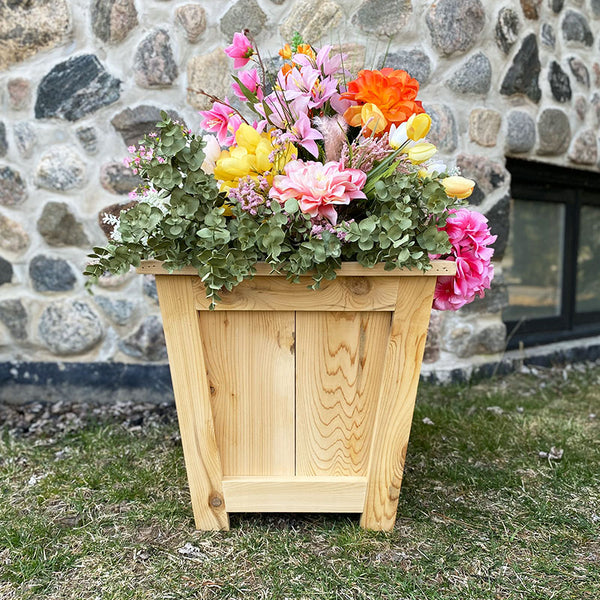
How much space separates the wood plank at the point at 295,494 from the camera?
1386 millimetres

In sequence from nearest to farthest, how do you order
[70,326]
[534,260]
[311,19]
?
[311,19] < [70,326] < [534,260]

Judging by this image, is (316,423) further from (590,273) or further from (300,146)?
(590,273)

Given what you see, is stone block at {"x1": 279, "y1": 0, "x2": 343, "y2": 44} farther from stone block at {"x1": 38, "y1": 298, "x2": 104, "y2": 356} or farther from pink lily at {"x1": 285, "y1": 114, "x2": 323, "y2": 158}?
stone block at {"x1": 38, "y1": 298, "x2": 104, "y2": 356}

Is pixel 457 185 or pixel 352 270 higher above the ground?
pixel 457 185

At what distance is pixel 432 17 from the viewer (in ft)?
7.70

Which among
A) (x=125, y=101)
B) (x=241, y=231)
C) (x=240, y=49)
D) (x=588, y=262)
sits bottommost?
(x=588, y=262)

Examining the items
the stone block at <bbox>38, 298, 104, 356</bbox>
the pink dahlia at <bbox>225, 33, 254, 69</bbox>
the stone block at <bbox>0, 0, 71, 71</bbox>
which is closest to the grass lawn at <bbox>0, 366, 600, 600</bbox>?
the stone block at <bbox>38, 298, 104, 356</bbox>

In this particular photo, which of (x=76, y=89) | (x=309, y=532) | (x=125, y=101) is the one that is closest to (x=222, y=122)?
(x=309, y=532)

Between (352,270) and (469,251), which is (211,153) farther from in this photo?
(469,251)

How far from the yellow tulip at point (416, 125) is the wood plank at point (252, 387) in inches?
18.8

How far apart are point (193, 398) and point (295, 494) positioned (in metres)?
0.34

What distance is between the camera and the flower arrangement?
3.80 ft

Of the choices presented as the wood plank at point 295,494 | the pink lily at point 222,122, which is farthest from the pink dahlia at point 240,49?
the wood plank at point 295,494

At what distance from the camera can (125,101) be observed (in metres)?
2.34
